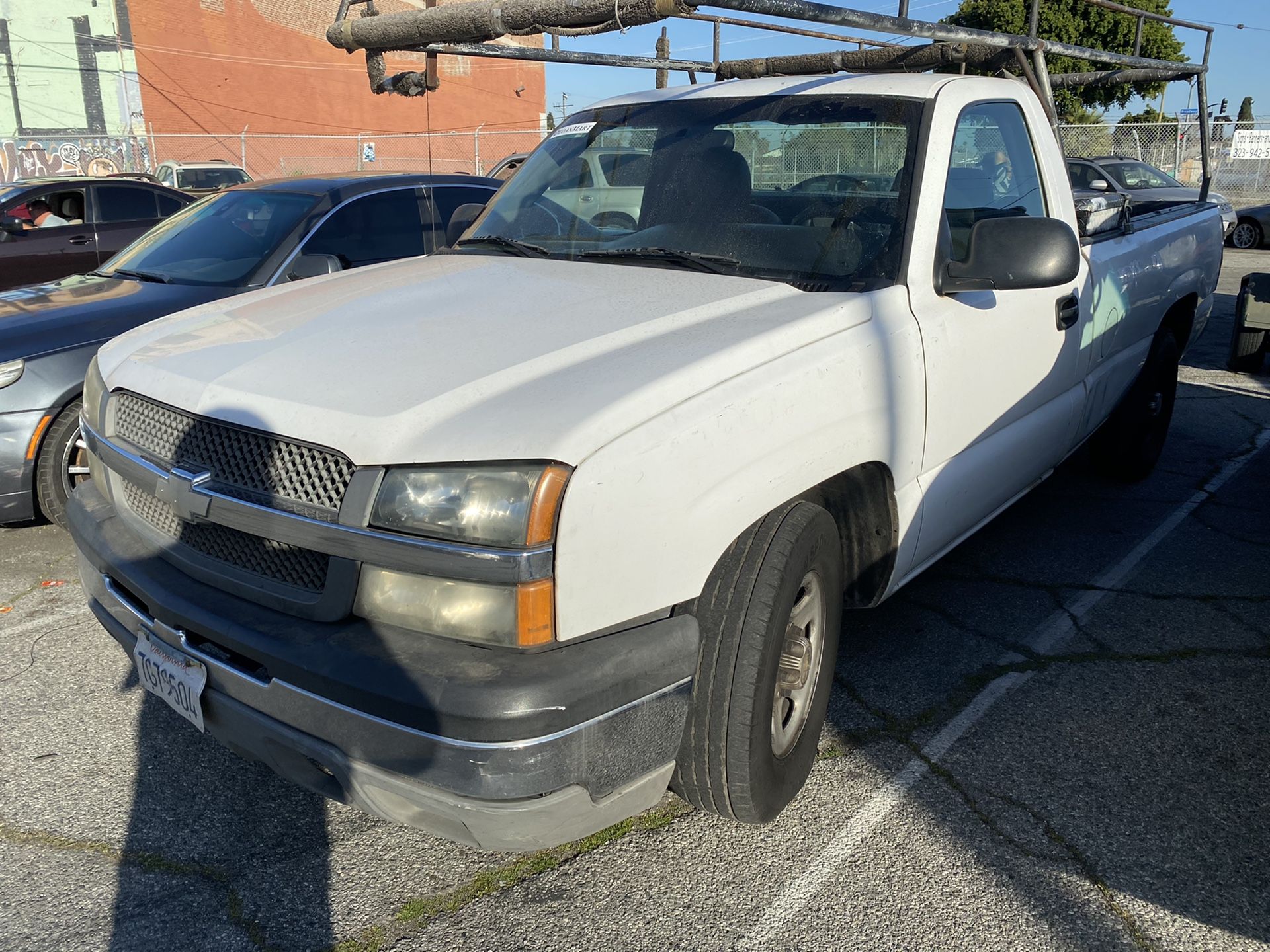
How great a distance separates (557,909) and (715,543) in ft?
3.31

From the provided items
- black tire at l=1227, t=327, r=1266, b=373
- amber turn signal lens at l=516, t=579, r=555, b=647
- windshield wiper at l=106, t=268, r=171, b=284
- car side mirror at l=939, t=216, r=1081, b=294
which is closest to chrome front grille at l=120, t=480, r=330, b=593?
amber turn signal lens at l=516, t=579, r=555, b=647

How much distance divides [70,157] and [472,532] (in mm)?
30855

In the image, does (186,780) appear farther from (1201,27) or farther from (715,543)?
(1201,27)

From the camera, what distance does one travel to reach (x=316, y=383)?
7.71 ft

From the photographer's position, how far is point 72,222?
389 inches

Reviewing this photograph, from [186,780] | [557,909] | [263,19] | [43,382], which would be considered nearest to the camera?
[557,909]

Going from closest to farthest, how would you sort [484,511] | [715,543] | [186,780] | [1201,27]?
[484,511] < [715,543] < [186,780] < [1201,27]

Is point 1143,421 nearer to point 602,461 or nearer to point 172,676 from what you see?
point 602,461

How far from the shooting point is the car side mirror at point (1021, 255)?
2.98 meters

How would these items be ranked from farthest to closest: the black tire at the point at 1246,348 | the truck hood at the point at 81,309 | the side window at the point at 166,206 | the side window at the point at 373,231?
1. the side window at the point at 166,206
2. the black tire at the point at 1246,348
3. the side window at the point at 373,231
4. the truck hood at the point at 81,309

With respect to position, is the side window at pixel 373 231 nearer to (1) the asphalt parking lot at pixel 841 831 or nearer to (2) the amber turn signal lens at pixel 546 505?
(1) the asphalt parking lot at pixel 841 831

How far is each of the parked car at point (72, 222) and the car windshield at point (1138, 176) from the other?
42.0 feet

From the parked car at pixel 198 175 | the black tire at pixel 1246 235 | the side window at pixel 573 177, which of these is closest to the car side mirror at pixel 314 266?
the side window at pixel 573 177

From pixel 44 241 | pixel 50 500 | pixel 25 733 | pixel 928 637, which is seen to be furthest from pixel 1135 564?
pixel 44 241
